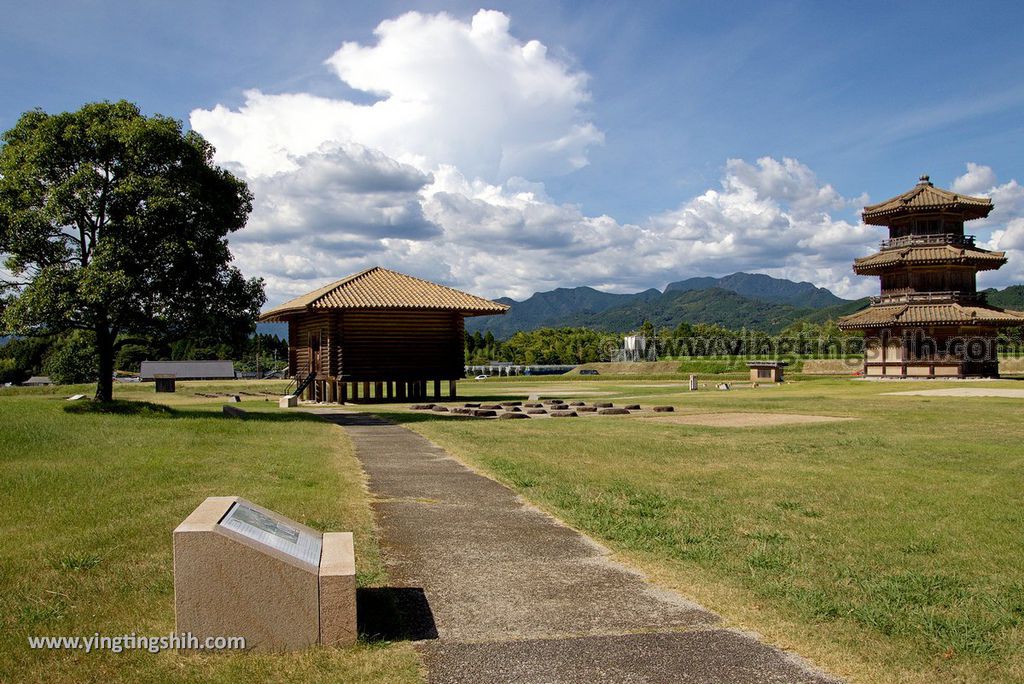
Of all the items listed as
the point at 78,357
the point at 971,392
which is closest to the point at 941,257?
the point at 971,392

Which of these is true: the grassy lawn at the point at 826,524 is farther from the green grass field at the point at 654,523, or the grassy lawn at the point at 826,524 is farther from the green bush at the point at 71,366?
the green bush at the point at 71,366

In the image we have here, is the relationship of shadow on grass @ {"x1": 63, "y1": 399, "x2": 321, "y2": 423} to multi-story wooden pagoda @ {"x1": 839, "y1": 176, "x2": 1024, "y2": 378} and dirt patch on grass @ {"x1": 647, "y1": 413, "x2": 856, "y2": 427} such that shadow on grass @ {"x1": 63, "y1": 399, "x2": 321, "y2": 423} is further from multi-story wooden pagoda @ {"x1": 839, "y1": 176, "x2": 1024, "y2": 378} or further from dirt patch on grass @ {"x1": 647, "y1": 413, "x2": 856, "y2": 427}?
multi-story wooden pagoda @ {"x1": 839, "y1": 176, "x2": 1024, "y2": 378}

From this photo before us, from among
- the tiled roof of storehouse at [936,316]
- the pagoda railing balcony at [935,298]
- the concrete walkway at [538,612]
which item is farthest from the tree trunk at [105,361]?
the pagoda railing balcony at [935,298]

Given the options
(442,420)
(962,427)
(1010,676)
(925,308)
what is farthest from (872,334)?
(1010,676)

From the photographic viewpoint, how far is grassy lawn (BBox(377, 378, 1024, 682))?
215 inches

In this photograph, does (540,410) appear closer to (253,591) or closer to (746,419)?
(746,419)

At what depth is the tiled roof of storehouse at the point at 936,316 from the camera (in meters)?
48.0

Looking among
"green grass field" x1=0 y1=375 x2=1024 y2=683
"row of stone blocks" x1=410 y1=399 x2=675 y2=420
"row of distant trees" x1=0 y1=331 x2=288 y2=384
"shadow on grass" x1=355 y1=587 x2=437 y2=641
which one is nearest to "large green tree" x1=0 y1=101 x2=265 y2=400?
"green grass field" x1=0 y1=375 x2=1024 y2=683

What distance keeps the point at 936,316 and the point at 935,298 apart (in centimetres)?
225

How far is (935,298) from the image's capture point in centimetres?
5072

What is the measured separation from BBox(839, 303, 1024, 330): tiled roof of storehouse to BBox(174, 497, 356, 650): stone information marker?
1995 inches

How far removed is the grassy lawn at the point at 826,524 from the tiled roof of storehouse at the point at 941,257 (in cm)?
3405

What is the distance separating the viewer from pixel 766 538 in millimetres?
8336

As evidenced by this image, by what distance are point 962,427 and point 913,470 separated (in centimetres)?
859
